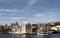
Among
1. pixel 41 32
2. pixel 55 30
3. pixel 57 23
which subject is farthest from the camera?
pixel 57 23

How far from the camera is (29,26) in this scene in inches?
1710

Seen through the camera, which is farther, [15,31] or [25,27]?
[15,31]

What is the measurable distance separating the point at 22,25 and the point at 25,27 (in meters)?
1.86

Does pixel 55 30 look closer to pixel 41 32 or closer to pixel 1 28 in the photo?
pixel 41 32

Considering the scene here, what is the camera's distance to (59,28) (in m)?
51.4

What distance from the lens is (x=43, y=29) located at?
39.1 m

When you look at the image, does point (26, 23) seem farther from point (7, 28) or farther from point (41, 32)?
point (7, 28)

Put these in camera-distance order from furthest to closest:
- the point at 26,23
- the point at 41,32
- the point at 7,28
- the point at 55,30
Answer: the point at 7,28
the point at 55,30
the point at 26,23
the point at 41,32

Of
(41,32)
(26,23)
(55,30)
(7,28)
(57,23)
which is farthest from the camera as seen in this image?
(57,23)

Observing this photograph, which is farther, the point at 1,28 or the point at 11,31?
the point at 1,28

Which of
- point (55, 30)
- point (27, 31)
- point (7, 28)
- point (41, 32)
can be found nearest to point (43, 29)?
point (41, 32)

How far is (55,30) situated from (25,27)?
376 inches

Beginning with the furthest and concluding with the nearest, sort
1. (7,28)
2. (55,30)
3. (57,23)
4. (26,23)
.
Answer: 1. (57,23)
2. (7,28)
3. (55,30)
4. (26,23)

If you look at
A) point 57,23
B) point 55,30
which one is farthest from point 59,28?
point 57,23
